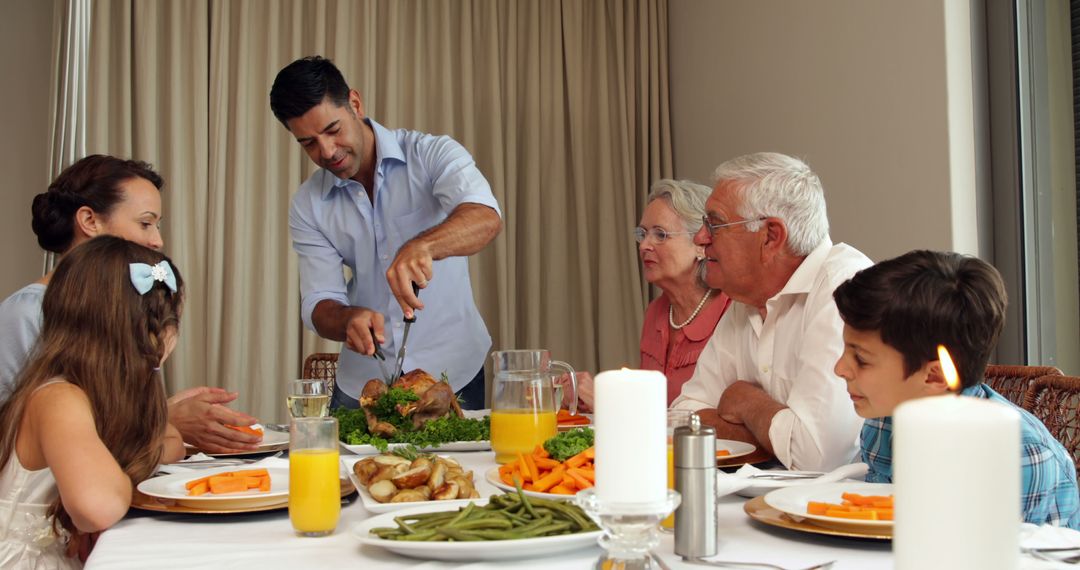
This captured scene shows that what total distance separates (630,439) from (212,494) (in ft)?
2.69

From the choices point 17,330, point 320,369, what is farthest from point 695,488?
point 320,369

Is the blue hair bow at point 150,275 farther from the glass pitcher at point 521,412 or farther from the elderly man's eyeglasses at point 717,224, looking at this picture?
the elderly man's eyeglasses at point 717,224

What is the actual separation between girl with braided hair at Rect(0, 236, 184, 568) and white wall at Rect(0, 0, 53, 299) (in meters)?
2.50

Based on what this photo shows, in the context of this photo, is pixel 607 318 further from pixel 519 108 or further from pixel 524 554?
pixel 524 554

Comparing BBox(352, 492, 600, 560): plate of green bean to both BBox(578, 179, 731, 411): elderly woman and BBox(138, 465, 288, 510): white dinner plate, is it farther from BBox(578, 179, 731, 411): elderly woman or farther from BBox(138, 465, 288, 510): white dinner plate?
BBox(578, 179, 731, 411): elderly woman

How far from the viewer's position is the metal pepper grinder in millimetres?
972

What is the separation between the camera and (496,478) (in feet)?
4.77

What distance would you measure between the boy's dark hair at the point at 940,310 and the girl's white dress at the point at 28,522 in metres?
1.39

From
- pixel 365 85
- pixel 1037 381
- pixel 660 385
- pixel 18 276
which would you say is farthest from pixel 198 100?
pixel 660 385

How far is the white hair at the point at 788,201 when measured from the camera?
2.12 metres

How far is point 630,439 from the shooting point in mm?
743

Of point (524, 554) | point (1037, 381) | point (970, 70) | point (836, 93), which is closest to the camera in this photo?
point (524, 554)

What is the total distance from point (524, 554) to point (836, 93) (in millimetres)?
2679

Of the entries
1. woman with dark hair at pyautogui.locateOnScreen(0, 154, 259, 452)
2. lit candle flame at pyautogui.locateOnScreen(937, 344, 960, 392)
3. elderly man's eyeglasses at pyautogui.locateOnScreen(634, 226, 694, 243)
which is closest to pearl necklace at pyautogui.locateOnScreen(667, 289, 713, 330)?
elderly man's eyeglasses at pyautogui.locateOnScreen(634, 226, 694, 243)
